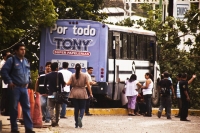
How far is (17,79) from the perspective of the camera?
51.7 ft

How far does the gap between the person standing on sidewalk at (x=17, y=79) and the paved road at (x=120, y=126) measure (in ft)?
3.56

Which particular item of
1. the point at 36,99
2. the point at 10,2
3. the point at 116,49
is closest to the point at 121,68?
the point at 116,49

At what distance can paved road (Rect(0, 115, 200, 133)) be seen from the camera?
19.3m

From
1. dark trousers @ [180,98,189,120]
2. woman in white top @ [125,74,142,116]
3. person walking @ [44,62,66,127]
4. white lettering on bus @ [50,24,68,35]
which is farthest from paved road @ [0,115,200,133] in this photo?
white lettering on bus @ [50,24,68,35]

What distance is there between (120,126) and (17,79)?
22.2ft

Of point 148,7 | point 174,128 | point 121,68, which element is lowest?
point 174,128

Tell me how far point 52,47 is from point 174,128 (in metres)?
7.99

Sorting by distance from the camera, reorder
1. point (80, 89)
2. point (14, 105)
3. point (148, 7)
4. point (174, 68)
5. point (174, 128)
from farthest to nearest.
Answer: point (148, 7)
point (174, 68)
point (174, 128)
point (80, 89)
point (14, 105)

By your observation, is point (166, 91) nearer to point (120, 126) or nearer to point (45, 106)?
point (120, 126)

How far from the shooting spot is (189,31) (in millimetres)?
37406

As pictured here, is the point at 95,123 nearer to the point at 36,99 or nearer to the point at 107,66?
the point at 36,99

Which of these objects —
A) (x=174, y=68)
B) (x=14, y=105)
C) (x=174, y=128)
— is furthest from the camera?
(x=174, y=68)

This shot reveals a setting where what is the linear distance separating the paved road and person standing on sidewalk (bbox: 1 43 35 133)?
1084mm

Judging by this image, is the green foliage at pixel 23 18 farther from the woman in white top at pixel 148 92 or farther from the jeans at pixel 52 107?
the woman in white top at pixel 148 92
